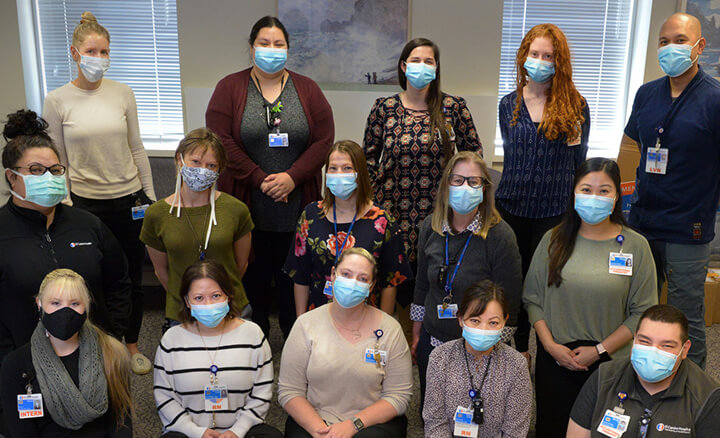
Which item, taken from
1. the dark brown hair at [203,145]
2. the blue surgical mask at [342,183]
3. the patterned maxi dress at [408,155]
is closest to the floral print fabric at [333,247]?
the blue surgical mask at [342,183]

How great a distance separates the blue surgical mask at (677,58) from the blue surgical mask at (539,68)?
0.49 m

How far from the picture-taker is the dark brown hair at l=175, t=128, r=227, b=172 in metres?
2.65

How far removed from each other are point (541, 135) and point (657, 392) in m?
1.33

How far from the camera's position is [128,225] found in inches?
128

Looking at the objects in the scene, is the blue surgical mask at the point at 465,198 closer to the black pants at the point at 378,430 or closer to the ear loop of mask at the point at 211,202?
the black pants at the point at 378,430

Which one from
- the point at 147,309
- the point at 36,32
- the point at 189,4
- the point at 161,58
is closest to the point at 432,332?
the point at 147,309

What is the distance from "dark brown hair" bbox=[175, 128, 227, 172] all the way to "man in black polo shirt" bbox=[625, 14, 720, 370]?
196 centimetres

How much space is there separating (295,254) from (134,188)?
106 centimetres

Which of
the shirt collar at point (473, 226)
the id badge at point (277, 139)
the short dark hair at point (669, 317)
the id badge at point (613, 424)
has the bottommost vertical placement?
the id badge at point (613, 424)

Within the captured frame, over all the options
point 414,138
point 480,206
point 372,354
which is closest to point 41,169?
point 372,354

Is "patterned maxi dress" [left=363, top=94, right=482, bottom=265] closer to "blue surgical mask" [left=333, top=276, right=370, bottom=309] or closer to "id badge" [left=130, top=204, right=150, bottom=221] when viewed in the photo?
"blue surgical mask" [left=333, top=276, right=370, bottom=309]

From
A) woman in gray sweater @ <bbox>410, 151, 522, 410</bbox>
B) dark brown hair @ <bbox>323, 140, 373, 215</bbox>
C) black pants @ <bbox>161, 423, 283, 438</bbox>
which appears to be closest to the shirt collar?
woman in gray sweater @ <bbox>410, 151, 522, 410</bbox>

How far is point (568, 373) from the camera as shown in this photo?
8.41 ft

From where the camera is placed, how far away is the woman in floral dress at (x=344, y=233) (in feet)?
8.95
